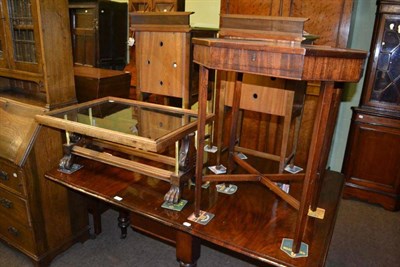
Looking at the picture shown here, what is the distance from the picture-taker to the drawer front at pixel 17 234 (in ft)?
6.79

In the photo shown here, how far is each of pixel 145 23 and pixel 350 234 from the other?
232 centimetres

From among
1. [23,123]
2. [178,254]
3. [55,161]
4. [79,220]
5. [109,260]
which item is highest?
[23,123]

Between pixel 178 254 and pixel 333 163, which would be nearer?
pixel 178 254

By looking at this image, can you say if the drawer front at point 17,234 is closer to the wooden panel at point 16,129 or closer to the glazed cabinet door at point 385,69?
the wooden panel at point 16,129

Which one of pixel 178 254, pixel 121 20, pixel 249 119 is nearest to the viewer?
pixel 178 254

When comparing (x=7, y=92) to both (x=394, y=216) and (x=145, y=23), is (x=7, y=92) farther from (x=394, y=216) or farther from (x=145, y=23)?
(x=394, y=216)

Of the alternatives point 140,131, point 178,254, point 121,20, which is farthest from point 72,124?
point 121,20

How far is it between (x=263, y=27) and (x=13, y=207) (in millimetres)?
1926

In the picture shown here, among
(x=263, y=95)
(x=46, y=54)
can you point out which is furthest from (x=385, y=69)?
(x=46, y=54)

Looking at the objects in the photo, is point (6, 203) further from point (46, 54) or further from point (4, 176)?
point (46, 54)

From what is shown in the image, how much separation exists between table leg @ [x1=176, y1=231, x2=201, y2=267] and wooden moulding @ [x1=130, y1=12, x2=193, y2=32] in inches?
50.4

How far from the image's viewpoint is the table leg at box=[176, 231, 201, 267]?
5.04ft

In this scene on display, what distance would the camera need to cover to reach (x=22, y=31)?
2125 millimetres

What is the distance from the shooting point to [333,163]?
11.3ft
